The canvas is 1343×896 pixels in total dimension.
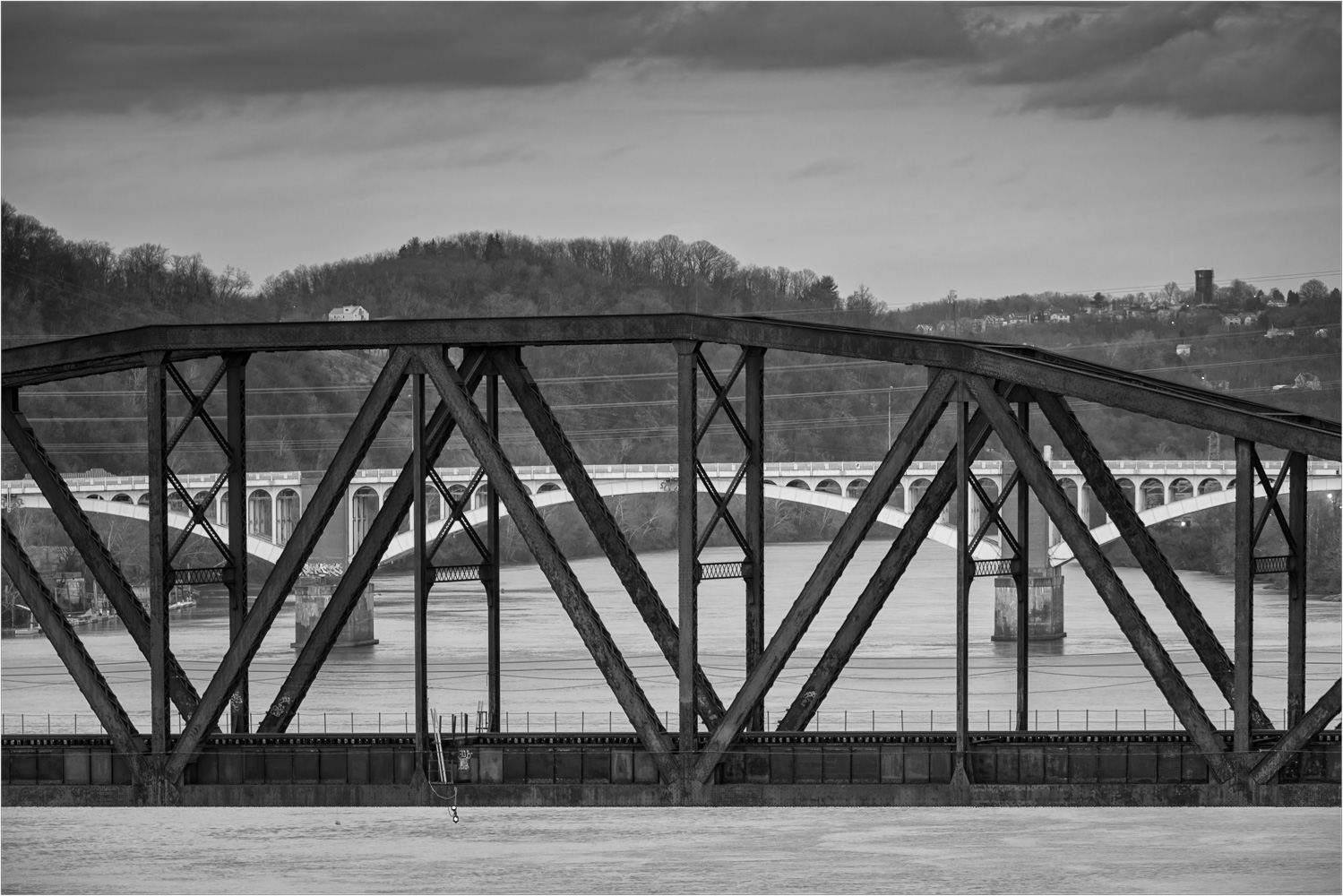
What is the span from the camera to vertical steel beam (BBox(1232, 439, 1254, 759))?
30.2 meters

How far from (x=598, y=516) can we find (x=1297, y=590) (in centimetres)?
1200

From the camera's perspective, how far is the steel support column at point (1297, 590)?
31.8 m

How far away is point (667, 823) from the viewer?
65125 mm

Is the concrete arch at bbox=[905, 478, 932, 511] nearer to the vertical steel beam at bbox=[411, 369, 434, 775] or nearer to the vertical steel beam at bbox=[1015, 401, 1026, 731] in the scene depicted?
the vertical steel beam at bbox=[1015, 401, 1026, 731]

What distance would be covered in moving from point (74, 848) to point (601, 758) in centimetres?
3370

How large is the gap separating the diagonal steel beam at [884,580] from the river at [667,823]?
71.4 feet

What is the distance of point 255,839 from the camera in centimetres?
6341

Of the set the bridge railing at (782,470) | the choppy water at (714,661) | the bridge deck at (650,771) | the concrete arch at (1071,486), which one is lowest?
the choppy water at (714,661)

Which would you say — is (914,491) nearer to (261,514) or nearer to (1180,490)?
(1180,490)

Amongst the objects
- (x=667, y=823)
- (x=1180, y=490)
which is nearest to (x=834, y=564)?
(x=667, y=823)

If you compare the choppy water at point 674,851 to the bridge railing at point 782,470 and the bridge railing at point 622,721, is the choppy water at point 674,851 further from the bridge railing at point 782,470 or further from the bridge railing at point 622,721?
the bridge railing at point 782,470

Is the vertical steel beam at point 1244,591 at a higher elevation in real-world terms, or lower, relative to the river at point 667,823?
higher

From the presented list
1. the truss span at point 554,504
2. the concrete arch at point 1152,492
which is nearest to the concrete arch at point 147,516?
the truss span at point 554,504

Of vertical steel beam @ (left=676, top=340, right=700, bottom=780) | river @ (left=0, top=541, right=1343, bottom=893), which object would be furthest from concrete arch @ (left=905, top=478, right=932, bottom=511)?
vertical steel beam @ (left=676, top=340, right=700, bottom=780)
